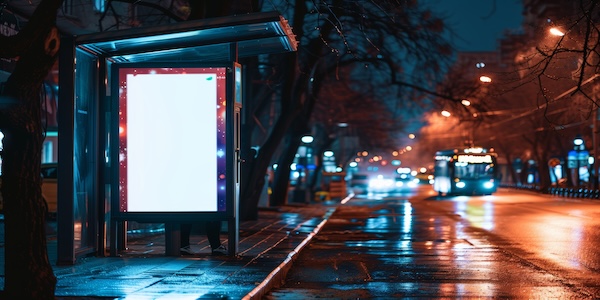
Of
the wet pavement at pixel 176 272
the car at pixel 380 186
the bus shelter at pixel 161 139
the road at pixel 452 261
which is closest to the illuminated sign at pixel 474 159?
the car at pixel 380 186

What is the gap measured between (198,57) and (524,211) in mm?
21151

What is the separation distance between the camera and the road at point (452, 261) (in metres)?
12.3

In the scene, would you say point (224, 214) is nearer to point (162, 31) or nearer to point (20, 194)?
point (162, 31)

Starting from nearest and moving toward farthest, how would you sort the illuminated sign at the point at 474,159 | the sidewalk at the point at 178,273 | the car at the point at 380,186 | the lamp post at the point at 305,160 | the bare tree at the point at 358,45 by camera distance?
1. the sidewalk at the point at 178,273
2. the bare tree at the point at 358,45
3. the lamp post at the point at 305,160
4. the illuminated sign at the point at 474,159
5. the car at the point at 380,186

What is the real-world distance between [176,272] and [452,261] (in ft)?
18.1

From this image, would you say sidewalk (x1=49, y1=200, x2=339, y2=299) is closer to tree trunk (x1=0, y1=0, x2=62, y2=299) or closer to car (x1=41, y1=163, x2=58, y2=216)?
tree trunk (x1=0, y1=0, x2=62, y2=299)

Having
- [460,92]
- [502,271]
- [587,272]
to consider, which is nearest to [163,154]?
[502,271]

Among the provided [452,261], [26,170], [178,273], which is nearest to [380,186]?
[452,261]

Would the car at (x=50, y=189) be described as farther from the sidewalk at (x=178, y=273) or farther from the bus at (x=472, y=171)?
the bus at (x=472, y=171)

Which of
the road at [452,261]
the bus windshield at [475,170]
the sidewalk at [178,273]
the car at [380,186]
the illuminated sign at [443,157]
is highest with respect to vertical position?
the illuminated sign at [443,157]

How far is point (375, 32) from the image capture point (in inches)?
1177

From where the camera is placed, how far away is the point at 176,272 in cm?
1304

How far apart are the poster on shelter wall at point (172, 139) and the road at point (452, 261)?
2078mm

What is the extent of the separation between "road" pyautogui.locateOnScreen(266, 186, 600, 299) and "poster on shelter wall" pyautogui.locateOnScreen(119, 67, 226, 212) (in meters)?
2.08
